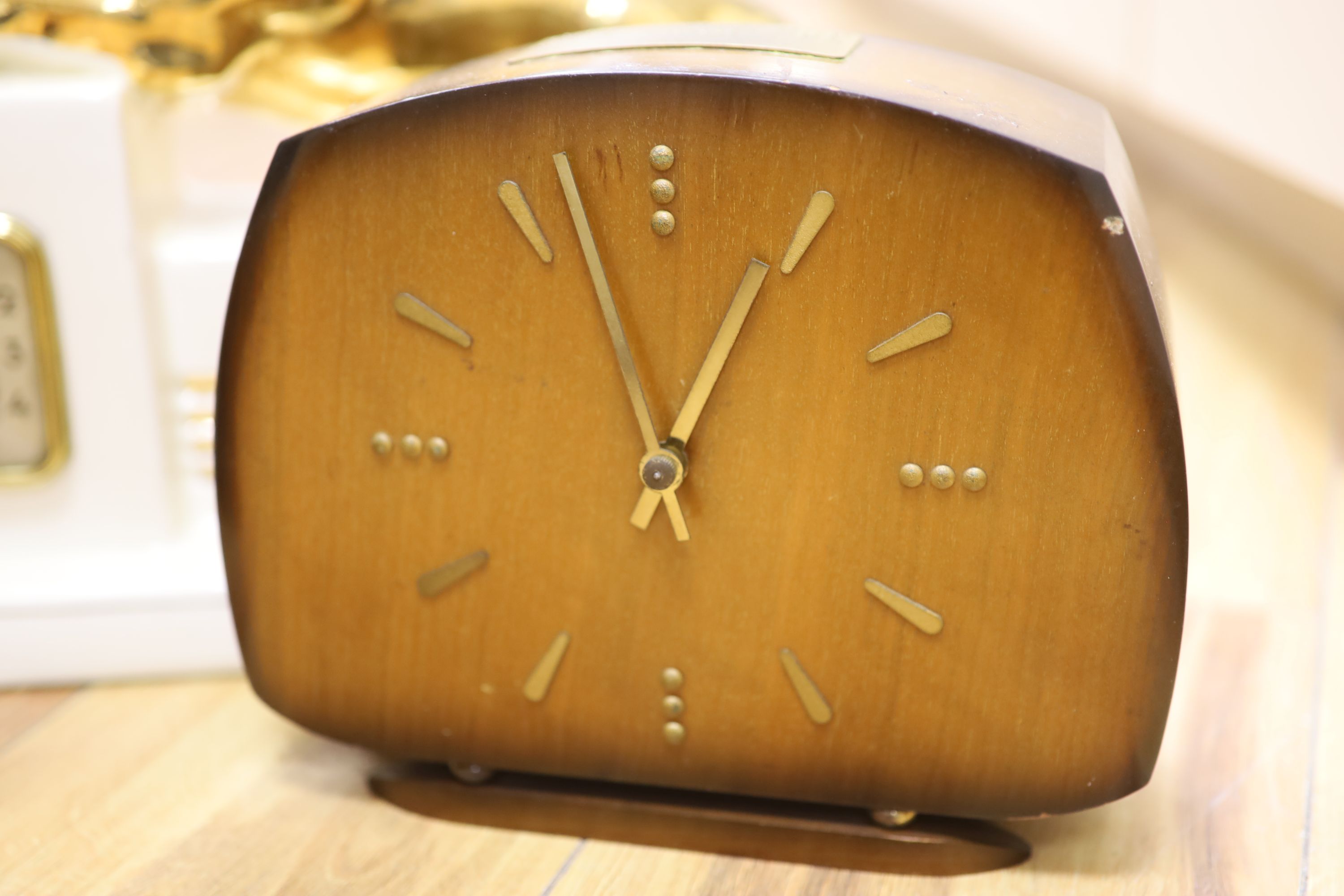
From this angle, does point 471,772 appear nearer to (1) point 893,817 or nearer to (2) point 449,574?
(2) point 449,574

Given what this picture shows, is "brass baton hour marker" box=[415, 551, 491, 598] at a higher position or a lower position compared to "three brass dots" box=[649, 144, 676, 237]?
lower

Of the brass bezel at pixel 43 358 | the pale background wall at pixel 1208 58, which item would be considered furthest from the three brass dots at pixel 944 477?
the pale background wall at pixel 1208 58

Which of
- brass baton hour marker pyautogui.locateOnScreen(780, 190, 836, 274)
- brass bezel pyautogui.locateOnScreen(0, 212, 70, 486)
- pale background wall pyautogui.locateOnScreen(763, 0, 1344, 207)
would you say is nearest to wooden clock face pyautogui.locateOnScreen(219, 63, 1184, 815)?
brass baton hour marker pyautogui.locateOnScreen(780, 190, 836, 274)

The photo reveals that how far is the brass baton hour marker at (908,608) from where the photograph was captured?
0.77 meters

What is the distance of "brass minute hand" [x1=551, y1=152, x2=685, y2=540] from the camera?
750 millimetres

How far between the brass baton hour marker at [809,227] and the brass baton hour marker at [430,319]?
0.20 m

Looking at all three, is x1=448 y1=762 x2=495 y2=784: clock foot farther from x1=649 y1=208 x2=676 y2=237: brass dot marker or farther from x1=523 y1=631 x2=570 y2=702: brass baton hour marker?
x1=649 y1=208 x2=676 y2=237: brass dot marker

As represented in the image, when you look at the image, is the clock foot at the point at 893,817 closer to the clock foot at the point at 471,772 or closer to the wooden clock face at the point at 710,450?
the wooden clock face at the point at 710,450

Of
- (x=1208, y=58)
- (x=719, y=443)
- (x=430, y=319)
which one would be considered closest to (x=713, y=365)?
(x=719, y=443)

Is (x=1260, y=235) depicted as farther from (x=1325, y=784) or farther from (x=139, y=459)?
(x=139, y=459)

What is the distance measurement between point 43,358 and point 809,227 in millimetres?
636

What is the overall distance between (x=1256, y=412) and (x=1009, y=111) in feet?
3.48

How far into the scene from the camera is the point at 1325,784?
2.93 feet

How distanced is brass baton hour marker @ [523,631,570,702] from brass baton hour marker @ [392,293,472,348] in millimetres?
201
